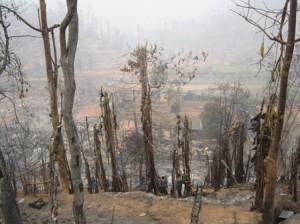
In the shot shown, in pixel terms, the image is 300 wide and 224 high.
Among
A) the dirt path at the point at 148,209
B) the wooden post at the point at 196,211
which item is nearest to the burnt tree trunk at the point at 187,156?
the dirt path at the point at 148,209

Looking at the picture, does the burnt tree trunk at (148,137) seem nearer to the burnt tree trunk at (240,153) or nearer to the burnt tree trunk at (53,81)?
the burnt tree trunk at (53,81)

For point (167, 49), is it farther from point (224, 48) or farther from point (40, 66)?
point (40, 66)

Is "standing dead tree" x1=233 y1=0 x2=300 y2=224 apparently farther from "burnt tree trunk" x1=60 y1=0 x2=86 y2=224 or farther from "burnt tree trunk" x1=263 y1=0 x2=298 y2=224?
"burnt tree trunk" x1=60 y1=0 x2=86 y2=224

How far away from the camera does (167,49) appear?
259 feet

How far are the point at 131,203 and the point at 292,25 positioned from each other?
12.9 feet

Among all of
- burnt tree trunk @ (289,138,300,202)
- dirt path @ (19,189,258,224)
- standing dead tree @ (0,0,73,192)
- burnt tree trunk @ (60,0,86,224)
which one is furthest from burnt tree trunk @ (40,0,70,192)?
burnt tree trunk @ (289,138,300,202)

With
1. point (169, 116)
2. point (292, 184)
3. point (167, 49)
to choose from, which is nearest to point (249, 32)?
point (167, 49)

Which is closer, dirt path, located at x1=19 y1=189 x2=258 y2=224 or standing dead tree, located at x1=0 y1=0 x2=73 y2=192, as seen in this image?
dirt path, located at x1=19 y1=189 x2=258 y2=224

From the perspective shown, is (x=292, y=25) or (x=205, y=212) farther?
(x=205, y=212)

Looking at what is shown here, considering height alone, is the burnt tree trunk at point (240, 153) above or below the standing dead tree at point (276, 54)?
below

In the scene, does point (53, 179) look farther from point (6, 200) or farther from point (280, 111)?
point (280, 111)

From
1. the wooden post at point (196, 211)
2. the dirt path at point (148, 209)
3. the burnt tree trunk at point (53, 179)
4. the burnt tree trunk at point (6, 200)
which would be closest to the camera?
the wooden post at point (196, 211)

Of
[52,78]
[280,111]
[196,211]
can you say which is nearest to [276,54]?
[280,111]

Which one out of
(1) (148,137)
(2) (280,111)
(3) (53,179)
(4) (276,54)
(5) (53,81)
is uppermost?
(4) (276,54)
